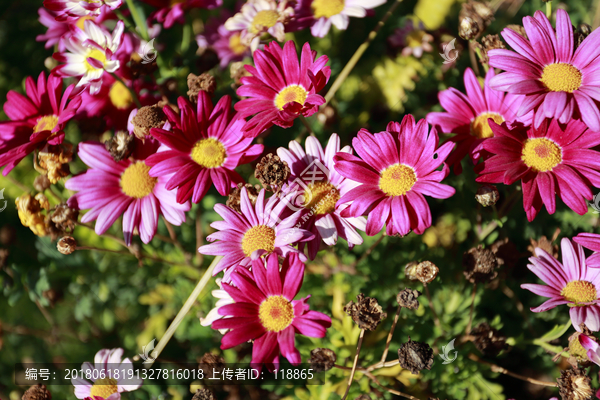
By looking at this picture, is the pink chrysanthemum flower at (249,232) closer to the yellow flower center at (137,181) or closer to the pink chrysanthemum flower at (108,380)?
the yellow flower center at (137,181)

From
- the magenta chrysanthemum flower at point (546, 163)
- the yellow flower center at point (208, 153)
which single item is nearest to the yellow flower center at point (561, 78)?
the magenta chrysanthemum flower at point (546, 163)

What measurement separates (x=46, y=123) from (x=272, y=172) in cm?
99

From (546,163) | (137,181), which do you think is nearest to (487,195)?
(546,163)

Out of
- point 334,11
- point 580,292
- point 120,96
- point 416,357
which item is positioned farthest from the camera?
point 120,96

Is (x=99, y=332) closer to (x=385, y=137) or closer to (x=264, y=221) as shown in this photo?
(x=264, y=221)

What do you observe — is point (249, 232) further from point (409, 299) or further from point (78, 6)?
point (78, 6)

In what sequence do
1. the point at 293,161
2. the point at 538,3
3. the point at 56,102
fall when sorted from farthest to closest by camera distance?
the point at 538,3
the point at 56,102
the point at 293,161

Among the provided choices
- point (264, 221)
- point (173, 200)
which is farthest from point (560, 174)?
point (173, 200)

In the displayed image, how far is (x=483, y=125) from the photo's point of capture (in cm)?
149

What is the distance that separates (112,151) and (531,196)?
1.36 meters

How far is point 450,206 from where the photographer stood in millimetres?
2016

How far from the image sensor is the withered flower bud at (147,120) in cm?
141

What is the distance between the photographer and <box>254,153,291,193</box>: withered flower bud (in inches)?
50.8

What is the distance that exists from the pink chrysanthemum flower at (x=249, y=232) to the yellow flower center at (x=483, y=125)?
722 millimetres
